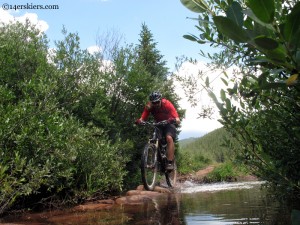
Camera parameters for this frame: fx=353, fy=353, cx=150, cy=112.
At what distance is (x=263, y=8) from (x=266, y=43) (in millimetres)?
114

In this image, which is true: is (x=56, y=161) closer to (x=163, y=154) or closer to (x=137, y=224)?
(x=163, y=154)

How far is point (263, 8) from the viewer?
0.87 metres

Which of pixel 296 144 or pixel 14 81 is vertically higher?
pixel 14 81

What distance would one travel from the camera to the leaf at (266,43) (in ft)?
3.07

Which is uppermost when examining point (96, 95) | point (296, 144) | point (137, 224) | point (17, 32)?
point (17, 32)

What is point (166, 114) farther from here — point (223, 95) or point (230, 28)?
point (230, 28)

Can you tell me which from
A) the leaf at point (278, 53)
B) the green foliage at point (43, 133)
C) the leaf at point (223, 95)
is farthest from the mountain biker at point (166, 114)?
the leaf at point (278, 53)

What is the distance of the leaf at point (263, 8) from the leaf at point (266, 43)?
2.1 inches

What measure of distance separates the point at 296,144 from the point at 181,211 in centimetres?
335

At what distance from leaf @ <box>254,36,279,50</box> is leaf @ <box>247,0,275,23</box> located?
5 cm

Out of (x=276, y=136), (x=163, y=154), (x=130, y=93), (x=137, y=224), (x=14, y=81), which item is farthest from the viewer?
(x=130, y=93)

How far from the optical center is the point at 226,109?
2570mm

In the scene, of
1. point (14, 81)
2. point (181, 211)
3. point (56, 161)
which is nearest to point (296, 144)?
point (181, 211)

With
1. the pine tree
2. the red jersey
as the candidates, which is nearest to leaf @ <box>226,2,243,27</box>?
the red jersey
